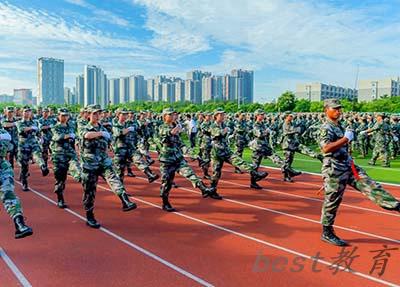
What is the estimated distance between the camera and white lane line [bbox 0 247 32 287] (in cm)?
421

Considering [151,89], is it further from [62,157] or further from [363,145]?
[62,157]

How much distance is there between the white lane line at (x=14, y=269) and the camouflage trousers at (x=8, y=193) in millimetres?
Answer: 531

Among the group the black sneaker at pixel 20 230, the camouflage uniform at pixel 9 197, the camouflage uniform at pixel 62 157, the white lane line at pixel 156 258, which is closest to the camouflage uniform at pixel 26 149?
the camouflage uniform at pixel 62 157

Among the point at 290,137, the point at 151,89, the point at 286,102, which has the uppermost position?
the point at 151,89

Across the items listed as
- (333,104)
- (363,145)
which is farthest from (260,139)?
(363,145)

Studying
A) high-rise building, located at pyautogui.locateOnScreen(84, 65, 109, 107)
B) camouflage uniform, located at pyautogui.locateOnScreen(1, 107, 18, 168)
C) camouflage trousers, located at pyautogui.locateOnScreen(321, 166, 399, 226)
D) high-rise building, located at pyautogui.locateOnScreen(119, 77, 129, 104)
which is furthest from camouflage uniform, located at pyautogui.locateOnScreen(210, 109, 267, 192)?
high-rise building, located at pyautogui.locateOnScreen(119, 77, 129, 104)

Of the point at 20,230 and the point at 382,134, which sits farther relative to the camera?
the point at 382,134

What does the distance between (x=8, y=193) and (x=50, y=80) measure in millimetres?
72540

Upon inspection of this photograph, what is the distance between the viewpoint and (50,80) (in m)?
71.9

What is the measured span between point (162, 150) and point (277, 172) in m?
6.00

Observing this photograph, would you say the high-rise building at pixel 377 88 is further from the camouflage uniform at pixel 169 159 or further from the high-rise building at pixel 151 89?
the camouflage uniform at pixel 169 159

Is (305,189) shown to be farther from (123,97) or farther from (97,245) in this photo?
(123,97)

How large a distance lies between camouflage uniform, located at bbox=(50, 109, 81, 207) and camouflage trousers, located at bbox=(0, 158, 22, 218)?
230cm

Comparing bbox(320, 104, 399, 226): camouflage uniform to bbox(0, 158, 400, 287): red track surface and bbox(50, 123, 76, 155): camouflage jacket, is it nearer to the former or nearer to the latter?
bbox(0, 158, 400, 287): red track surface
